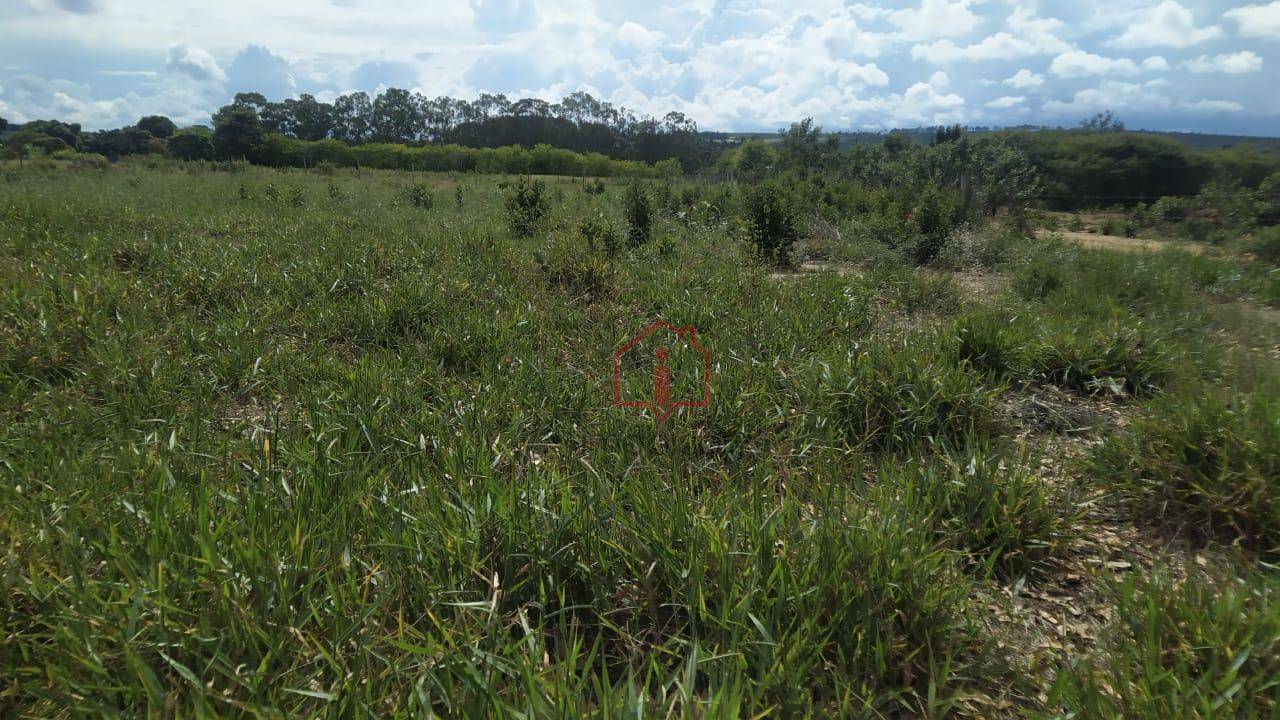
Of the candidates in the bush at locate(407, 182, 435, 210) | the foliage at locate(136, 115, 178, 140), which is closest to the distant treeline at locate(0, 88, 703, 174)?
the foliage at locate(136, 115, 178, 140)

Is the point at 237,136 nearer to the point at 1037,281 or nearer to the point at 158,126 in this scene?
the point at 158,126

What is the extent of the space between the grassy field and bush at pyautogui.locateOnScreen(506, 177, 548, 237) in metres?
4.73

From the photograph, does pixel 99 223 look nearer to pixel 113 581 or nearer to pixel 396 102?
pixel 113 581

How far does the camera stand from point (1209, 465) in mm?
2156

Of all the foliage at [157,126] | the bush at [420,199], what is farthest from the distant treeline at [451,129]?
the bush at [420,199]

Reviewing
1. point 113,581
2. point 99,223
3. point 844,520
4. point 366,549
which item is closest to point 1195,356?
point 844,520

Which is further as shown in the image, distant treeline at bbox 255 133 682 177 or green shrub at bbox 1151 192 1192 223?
distant treeline at bbox 255 133 682 177

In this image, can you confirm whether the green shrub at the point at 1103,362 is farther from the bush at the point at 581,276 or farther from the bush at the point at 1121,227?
the bush at the point at 1121,227

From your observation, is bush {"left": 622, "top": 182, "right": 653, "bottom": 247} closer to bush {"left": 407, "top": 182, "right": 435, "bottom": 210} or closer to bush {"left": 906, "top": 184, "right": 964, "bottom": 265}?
bush {"left": 906, "top": 184, "right": 964, "bottom": 265}

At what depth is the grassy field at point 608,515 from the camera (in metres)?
1.30

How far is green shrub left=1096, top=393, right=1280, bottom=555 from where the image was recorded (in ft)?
6.55

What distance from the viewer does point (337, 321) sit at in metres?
4.20

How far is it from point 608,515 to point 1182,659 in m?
1.54

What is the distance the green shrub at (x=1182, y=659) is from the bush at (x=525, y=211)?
8.49 metres
